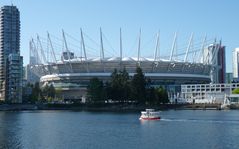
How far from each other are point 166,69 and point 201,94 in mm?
12092

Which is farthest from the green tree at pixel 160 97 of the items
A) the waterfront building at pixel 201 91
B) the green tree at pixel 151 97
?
the waterfront building at pixel 201 91

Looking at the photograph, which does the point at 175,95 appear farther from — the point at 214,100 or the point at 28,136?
the point at 28,136

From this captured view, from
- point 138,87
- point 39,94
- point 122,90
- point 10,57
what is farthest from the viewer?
point 10,57

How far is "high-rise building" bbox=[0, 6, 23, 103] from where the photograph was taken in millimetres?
124250

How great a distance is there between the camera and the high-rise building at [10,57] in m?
124

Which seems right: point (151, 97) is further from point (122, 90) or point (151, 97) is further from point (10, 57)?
point (10, 57)

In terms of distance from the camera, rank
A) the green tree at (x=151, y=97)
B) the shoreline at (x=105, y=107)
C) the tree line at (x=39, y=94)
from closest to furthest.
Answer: the shoreline at (x=105, y=107)
the green tree at (x=151, y=97)
the tree line at (x=39, y=94)

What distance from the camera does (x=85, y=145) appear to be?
37156 millimetres

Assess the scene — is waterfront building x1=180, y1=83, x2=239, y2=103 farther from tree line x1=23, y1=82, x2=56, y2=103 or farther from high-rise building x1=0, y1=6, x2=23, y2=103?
high-rise building x1=0, y1=6, x2=23, y2=103

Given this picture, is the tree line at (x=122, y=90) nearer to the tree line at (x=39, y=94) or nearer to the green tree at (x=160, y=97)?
the green tree at (x=160, y=97)

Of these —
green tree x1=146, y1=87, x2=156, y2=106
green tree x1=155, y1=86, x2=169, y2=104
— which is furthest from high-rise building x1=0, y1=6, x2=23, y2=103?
green tree x1=155, y1=86, x2=169, y2=104

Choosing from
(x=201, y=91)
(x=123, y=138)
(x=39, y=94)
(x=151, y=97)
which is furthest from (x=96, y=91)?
(x=123, y=138)

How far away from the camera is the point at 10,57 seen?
12962 cm

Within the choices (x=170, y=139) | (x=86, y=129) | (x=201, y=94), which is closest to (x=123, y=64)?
(x=201, y=94)
